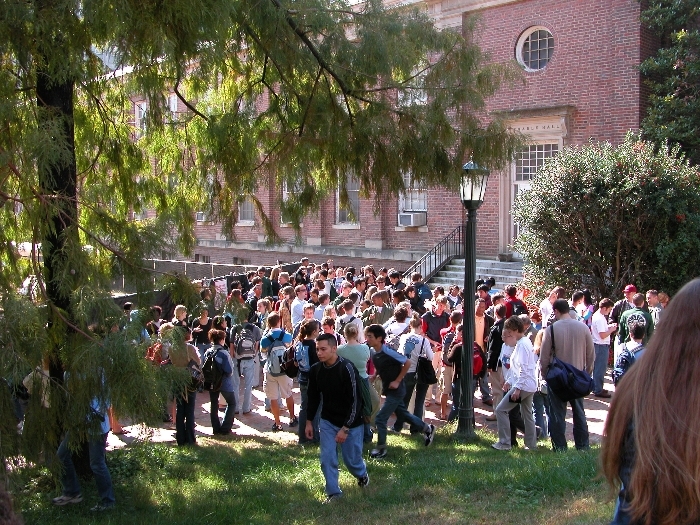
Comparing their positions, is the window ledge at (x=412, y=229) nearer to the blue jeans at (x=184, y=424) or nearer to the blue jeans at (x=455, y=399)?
the blue jeans at (x=455, y=399)

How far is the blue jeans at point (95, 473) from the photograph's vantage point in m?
6.81

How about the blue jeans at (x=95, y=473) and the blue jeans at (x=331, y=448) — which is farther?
the blue jeans at (x=95, y=473)

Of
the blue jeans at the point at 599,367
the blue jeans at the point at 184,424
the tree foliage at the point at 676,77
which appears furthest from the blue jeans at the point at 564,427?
the tree foliage at the point at 676,77

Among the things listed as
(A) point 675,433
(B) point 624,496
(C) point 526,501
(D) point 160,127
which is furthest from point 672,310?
(D) point 160,127

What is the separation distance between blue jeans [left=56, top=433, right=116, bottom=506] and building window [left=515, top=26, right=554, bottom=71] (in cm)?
1637

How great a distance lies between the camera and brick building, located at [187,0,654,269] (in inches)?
712

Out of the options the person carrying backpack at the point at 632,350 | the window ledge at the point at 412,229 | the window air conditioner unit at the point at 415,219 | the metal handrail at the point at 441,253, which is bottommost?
the person carrying backpack at the point at 632,350

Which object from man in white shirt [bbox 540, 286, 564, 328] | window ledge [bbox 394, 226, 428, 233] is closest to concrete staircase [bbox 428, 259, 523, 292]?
window ledge [bbox 394, 226, 428, 233]

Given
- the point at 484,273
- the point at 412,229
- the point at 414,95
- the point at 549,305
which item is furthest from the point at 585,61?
the point at 414,95

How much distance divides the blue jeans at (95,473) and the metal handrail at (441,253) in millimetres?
15023

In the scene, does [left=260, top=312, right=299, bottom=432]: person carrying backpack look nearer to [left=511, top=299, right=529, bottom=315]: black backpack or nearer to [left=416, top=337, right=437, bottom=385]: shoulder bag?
[left=416, top=337, right=437, bottom=385]: shoulder bag

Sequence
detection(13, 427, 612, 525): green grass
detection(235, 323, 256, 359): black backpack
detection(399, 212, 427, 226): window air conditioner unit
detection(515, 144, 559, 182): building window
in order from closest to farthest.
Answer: detection(13, 427, 612, 525): green grass, detection(235, 323, 256, 359): black backpack, detection(515, 144, 559, 182): building window, detection(399, 212, 427, 226): window air conditioner unit

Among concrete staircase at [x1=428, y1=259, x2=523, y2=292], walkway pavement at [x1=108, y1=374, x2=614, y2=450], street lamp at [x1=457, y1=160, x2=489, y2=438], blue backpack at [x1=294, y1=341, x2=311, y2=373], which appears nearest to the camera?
street lamp at [x1=457, y1=160, x2=489, y2=438]

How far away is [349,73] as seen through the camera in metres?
7.83
